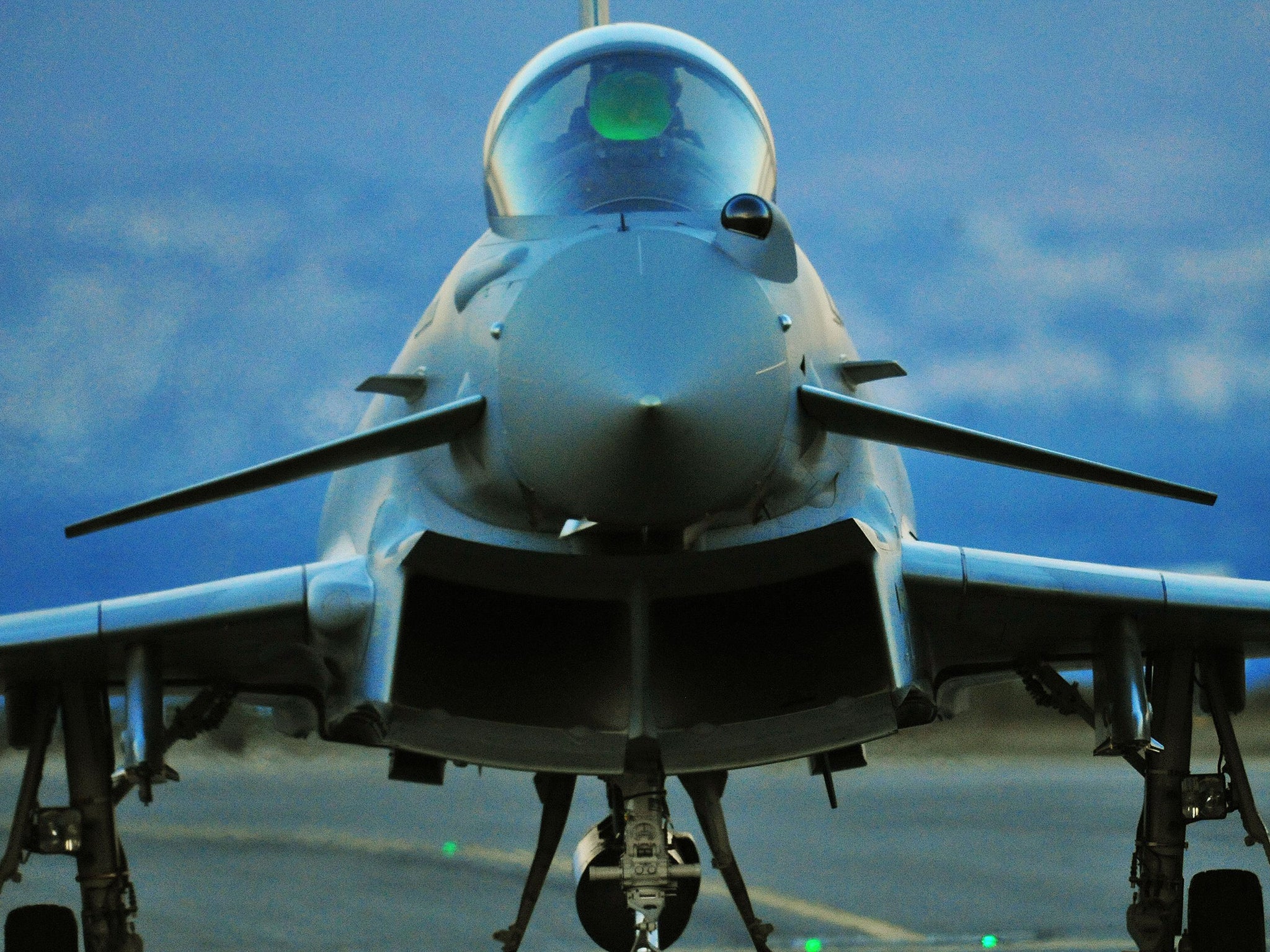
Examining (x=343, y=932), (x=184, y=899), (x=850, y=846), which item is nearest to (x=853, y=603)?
(x=343, y=932)

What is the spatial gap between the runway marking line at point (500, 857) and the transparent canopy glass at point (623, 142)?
4.79m

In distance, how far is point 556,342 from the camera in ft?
11.7

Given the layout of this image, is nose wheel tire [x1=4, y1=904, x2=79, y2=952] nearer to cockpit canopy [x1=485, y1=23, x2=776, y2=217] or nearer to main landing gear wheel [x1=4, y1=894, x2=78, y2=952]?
main landing gear wheel [x1=4, y1=894, x2=78, y2=952]

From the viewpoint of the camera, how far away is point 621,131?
14.9 feet

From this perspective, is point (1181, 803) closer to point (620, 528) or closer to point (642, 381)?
point (620, 528)

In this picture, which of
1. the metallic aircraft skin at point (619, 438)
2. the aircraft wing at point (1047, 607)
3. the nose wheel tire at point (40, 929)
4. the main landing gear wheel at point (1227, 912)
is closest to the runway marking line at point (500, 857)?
the main landing gear wheel at point (1227, 912)

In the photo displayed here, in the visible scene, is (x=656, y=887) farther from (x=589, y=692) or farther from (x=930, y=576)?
(x=930, y=576)

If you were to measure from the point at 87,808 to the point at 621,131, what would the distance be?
331cm

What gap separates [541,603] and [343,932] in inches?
202

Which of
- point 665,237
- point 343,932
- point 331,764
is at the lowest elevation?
point 343,932

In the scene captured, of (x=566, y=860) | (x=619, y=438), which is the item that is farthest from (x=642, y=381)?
(x=566, y=860)

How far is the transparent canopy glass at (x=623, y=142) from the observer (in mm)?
4430

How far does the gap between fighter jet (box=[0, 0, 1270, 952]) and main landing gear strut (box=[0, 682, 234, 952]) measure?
0.05 ft

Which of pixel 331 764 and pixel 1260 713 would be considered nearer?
pixel 331 764
